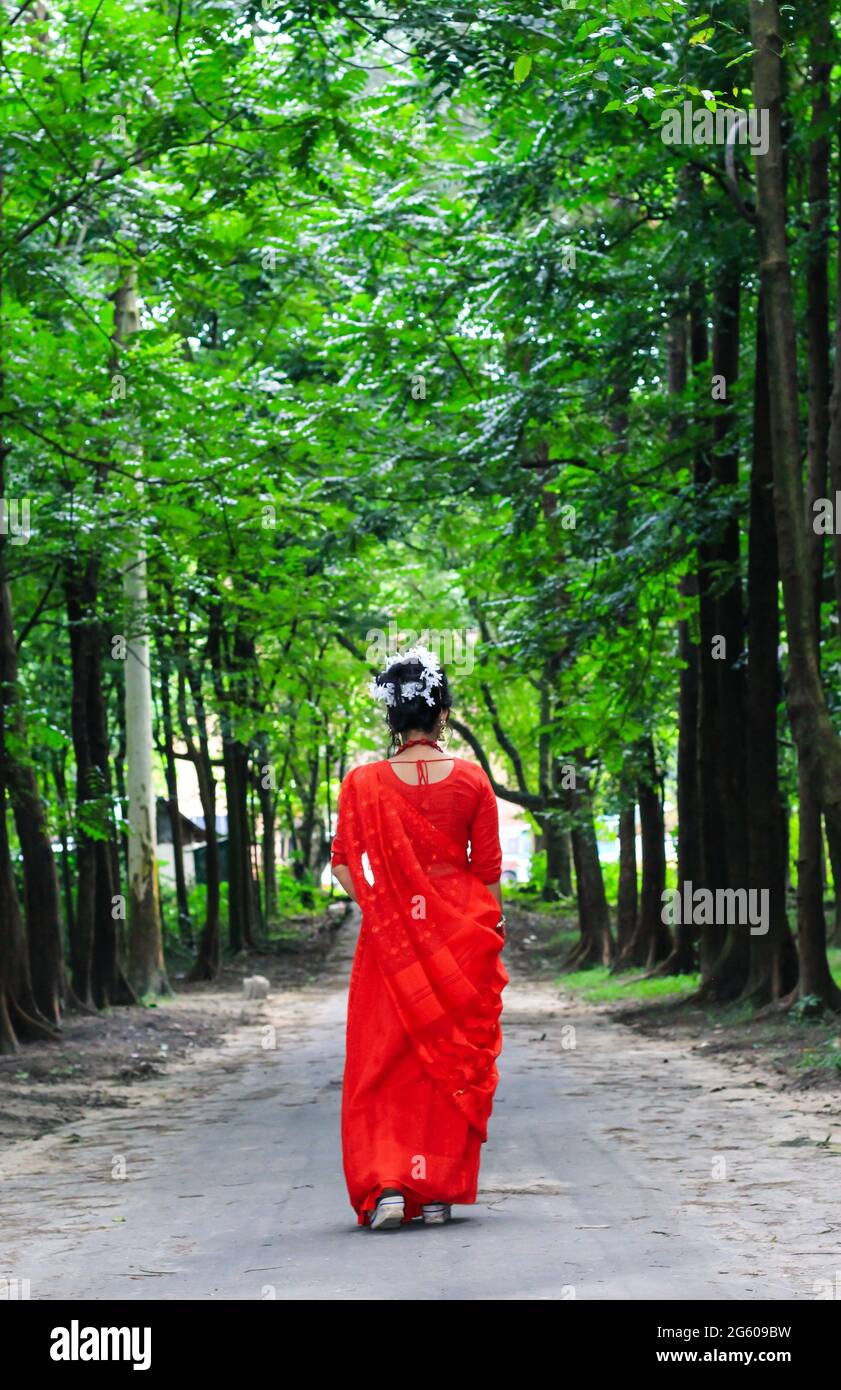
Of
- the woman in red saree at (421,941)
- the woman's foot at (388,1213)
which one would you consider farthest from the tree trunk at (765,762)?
the woman's foot at (388,1213)

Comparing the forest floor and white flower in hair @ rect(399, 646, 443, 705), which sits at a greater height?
white flower in hair @ rect(399, 646, 443, 705)

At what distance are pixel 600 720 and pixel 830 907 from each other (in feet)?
60.2

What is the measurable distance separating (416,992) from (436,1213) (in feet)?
3.05

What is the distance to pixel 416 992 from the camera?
7.35m

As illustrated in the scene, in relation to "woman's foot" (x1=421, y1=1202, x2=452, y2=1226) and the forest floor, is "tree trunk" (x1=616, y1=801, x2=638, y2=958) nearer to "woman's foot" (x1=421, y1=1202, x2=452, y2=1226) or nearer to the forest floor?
the forest floor

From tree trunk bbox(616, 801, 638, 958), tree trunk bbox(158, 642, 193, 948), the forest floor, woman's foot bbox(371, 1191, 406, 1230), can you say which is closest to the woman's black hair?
woman's foot bbox(371, 1191, 406, 1230)

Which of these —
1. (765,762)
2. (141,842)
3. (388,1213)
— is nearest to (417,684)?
(388,1213)

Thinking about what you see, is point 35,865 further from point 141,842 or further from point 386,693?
point 386,693

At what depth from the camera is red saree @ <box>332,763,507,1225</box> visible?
23.7ft

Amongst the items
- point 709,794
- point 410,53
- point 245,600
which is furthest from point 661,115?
point 245,600

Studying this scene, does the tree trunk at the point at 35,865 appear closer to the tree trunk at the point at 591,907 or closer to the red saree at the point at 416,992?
Answer: the red saree at the point at 416,992

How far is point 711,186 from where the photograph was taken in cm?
1759
